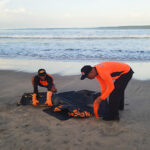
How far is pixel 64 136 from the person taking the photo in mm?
2918

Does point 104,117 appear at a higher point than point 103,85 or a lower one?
lower

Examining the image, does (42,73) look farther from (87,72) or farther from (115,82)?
(115,82)

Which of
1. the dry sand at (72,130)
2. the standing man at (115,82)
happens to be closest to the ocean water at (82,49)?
the dry sand at (72,130)

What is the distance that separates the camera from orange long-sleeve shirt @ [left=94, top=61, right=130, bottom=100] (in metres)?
2.79

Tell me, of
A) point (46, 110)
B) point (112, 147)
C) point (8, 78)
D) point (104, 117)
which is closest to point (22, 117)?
point (46, 110)

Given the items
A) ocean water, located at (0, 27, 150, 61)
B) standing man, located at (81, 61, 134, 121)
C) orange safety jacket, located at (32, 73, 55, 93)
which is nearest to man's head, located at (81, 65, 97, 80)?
standing man, located at (81, 61, 134, 121)

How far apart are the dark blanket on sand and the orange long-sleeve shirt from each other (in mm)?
708

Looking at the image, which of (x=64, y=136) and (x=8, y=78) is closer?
(x=64, y=136)

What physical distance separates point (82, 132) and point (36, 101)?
4.90 feet

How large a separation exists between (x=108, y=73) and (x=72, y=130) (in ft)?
3.85

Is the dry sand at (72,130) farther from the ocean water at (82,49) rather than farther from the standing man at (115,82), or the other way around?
the ocean water at (82,49)

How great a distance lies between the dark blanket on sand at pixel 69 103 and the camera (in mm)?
3598

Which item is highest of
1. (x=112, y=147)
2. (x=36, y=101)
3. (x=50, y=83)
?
(x=50, y=83)

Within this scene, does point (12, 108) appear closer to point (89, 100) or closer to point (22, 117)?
point (22, 117)
